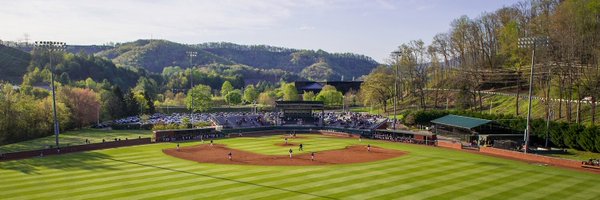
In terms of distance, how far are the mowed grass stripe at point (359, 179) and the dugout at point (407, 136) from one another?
64.0 feet

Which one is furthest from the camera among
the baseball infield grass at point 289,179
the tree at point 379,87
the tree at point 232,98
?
the tree at point 232,98

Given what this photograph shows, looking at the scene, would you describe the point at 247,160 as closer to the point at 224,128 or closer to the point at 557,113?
the point at 224,128

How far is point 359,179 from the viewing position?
37.4 metres

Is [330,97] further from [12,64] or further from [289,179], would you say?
[12,64]

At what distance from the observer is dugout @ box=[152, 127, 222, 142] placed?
66.0 m

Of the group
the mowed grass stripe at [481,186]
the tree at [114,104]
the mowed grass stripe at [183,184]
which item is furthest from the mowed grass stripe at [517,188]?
the tree at [114,104]

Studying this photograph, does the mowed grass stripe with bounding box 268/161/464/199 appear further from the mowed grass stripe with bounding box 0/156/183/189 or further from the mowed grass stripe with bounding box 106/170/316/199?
the mowed grass stripe with bounding box 0/156/183/189

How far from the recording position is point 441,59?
122438mm

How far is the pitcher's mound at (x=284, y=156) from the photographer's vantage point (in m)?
46.9

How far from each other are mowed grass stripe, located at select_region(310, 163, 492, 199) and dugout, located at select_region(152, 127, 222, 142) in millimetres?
37183

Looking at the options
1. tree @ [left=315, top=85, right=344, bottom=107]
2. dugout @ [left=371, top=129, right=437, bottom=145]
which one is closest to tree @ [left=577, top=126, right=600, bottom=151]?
dugout @ [left=371, top=129, right=437, bottom=145]

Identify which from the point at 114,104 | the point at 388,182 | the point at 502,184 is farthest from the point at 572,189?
the point at 114,104

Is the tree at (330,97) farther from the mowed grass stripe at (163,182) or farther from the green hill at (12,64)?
the green hill at (12,64)

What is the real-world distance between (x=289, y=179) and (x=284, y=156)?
13.1 meters
